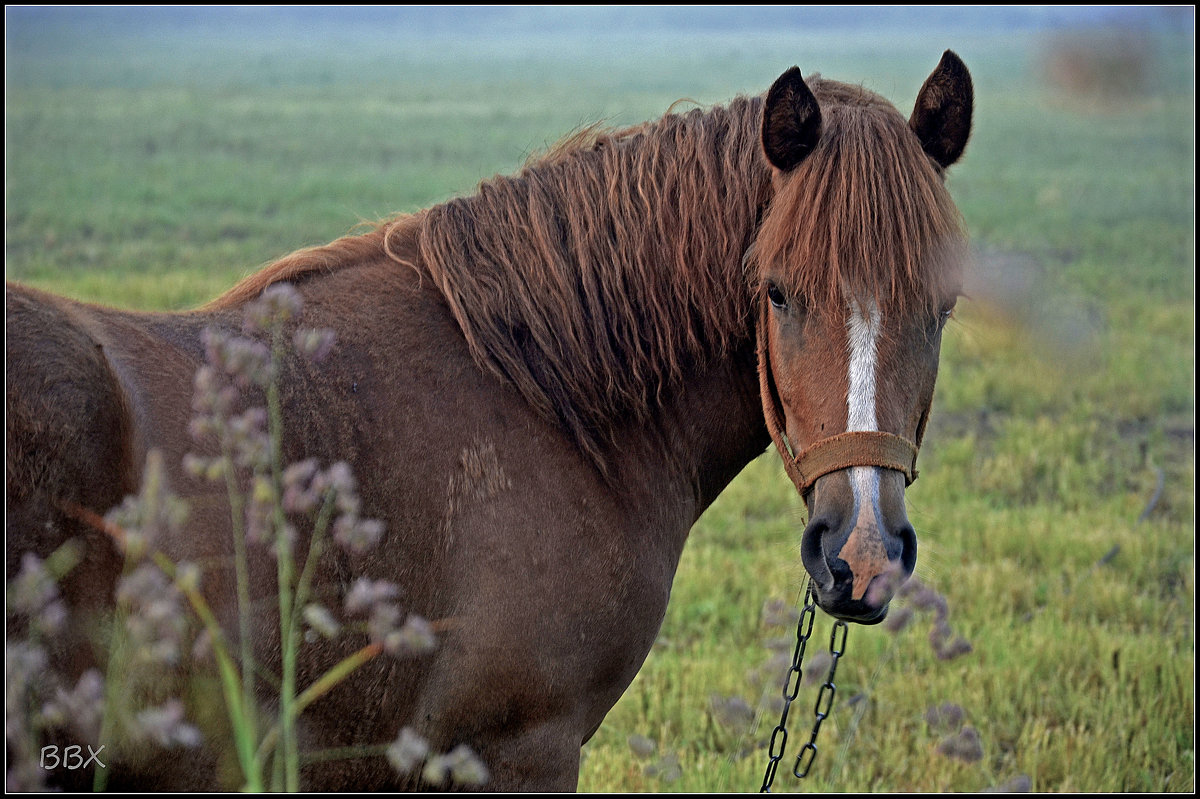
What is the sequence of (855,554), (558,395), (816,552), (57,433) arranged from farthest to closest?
1. (558,395)
2. (816,552)
3. (855,554)
4. (57,433)

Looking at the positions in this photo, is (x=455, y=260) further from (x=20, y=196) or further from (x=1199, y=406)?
(x=20, y=196)

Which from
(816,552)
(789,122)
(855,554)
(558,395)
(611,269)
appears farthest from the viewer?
(611,269)

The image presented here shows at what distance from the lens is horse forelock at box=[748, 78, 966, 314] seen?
2.29 m

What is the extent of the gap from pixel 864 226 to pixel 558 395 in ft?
2.88

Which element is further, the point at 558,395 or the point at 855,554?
the point at 558,395

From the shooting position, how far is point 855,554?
2139 millimetres

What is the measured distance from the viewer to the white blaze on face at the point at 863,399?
7.19 feet

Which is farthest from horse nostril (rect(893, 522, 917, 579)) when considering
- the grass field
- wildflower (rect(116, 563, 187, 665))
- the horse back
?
the horse back

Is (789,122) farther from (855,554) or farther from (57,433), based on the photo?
(57,433)

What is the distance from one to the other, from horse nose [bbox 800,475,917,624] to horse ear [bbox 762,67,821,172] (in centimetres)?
90

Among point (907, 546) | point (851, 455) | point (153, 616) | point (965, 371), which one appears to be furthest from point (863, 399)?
point (965, 371)

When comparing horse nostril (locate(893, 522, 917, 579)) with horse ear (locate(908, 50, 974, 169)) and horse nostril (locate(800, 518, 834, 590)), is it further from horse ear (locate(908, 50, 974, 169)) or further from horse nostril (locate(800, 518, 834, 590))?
horse ear (locate(908, 50, 974, 169))

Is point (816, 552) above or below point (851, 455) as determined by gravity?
below

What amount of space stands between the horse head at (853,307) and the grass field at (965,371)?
30cm
